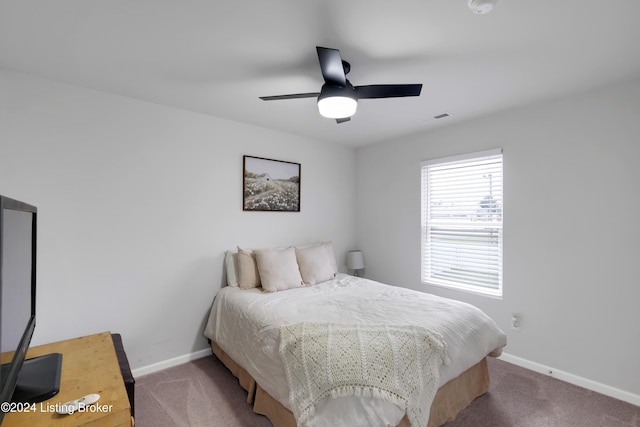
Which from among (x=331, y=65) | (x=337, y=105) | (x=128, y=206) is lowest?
(x=128, y=206)

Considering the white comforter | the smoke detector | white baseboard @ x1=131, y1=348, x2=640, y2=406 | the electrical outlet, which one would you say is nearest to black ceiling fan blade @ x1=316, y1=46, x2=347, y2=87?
the smoke detector

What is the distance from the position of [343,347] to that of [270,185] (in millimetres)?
2197

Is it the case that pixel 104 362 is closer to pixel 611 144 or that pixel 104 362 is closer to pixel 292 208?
pixel 292 208

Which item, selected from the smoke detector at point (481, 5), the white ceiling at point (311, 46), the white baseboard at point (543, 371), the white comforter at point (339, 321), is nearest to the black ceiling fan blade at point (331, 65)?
the white ceiling at point (311, 46)

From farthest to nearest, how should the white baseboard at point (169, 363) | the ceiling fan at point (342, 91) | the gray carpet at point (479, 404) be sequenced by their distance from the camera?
1. the white baseboard at point (169, 363)
2. the gray carpet at point (479, 404)
3. the ceiling fan at point (342, 91)

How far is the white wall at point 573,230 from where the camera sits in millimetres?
2275

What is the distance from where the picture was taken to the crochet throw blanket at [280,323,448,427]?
4.91 ft

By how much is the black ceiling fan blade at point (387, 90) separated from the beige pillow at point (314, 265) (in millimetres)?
1841

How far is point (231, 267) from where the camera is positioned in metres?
3.05

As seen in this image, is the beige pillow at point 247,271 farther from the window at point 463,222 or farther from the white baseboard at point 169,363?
the window at point 463,222

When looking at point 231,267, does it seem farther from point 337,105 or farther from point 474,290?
point 474,290

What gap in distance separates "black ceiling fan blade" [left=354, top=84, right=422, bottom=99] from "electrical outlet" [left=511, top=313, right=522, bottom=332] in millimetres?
2324

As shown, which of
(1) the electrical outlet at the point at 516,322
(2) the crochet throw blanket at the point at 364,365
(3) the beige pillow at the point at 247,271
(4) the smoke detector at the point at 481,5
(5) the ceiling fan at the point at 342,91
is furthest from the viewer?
(3) the beige pillow at the point at 247,271

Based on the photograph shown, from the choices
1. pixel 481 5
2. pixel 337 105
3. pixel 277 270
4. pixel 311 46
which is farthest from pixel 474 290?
pixel 311 46
